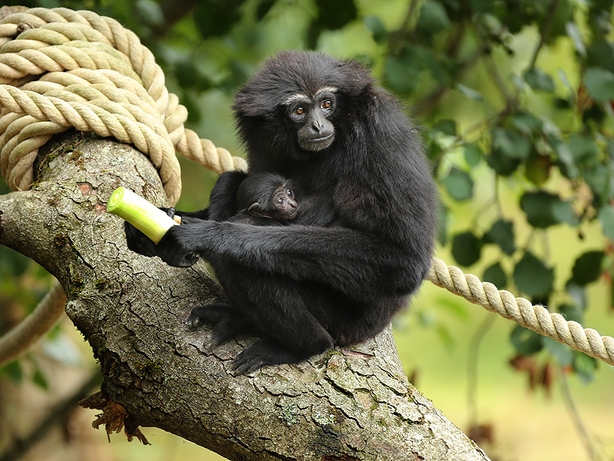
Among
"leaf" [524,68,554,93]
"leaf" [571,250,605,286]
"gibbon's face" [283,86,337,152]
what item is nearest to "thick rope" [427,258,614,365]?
"gibbon's face" [283,86,337,152]

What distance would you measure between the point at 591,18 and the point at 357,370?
3622 mm

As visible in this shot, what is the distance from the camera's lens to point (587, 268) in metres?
4.81

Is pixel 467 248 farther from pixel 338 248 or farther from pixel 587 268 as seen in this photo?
pixel 338 248

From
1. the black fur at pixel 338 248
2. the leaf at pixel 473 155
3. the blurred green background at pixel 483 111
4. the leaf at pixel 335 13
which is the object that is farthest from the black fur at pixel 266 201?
the leaf at pixel 335 13

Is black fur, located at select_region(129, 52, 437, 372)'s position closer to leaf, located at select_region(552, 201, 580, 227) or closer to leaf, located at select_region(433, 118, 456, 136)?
leaf, located at select_region(433, 118, 456, 136)

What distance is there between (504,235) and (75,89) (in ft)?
10.1

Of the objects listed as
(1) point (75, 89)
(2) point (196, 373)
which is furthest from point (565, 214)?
(1) point (75, 89)

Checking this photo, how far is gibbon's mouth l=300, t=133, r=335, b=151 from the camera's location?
3.52 m

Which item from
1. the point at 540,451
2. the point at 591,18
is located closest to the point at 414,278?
the point at 591,18

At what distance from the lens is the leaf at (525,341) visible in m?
4.65

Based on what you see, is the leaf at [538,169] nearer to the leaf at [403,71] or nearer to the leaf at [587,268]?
the leaf at [587,268]

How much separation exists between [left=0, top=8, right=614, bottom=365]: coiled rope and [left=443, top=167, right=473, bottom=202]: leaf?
2.70 feet

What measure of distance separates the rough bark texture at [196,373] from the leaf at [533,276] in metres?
1.65

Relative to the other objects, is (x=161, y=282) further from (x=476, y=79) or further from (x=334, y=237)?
(x=476, y=79)
